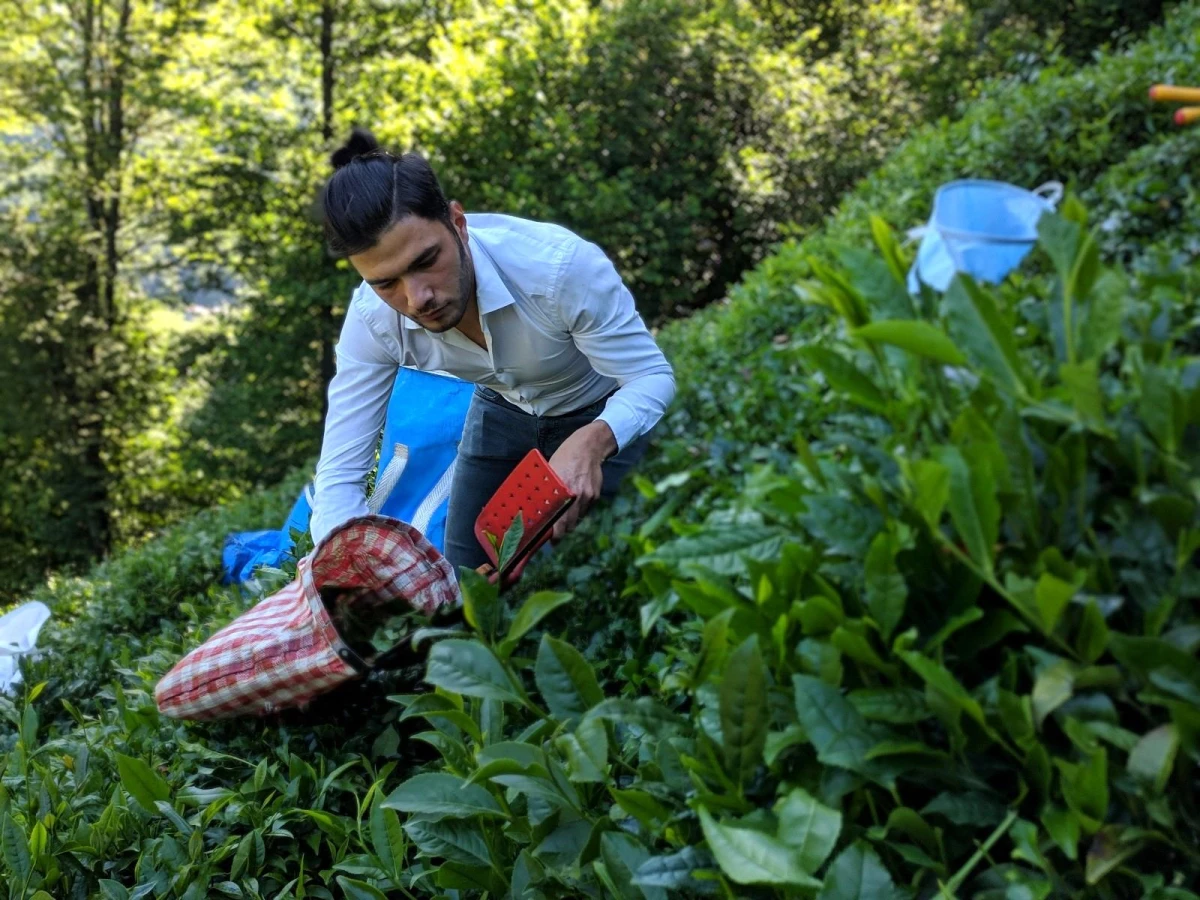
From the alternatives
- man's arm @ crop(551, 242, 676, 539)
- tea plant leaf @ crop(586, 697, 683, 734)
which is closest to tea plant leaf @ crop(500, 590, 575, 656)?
tea plant leaf @ crop(586, 697, 683, 734)

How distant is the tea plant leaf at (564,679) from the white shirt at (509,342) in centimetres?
161

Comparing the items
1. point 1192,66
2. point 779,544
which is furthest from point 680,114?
point 779,544

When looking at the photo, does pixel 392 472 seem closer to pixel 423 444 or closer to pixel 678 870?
pixel 423 444

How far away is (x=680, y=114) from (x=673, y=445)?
354 inches

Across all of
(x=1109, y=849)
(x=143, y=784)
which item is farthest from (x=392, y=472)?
(x=1109, y=849)

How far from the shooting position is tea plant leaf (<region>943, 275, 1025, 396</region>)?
3.84ft

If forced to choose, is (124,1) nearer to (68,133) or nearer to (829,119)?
(68,133)

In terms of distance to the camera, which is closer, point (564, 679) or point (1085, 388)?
point (1085, 388)

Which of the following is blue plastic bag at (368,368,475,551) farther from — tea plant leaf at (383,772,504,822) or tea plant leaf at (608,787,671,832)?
tea plant leaf at (608,787,671,832)

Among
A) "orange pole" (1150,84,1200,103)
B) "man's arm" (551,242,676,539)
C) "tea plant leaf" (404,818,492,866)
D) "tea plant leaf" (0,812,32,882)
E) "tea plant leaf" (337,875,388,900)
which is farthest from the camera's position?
"man's arm" (551,242,676,539)

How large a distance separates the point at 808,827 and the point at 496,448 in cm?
268

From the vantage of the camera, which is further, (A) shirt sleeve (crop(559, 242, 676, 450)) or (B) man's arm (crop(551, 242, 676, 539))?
(A) shirt sleeve (crop(559, 242, 676, 450))

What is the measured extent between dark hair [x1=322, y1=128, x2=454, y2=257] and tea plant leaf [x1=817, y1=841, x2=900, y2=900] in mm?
2195

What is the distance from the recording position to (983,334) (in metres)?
1.18
